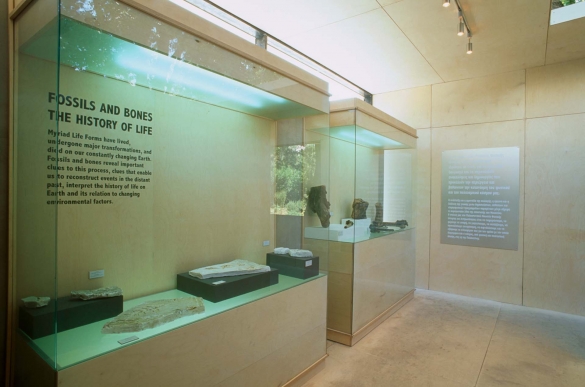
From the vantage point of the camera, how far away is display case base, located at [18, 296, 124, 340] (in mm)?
1430

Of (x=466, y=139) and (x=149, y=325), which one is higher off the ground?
(x=466, y=139)

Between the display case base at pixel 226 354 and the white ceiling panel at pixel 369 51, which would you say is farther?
the white ceiling panel at pixel 369 51

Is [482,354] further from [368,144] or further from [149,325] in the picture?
[149,325]

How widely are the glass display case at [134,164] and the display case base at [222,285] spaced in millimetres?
47

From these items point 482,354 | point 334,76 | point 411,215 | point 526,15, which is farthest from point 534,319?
point 334,76

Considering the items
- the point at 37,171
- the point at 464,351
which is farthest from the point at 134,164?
the point at 464,351

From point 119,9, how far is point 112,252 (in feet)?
4.08

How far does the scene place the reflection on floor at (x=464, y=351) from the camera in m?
2.61

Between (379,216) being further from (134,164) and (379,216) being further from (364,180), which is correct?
(134,164)

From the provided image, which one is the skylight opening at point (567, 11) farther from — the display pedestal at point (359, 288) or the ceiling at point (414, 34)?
the display pedestal at point (359, 288)

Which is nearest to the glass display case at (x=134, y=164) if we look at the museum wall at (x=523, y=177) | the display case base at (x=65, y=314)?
the display case base at (x=65, y=314)

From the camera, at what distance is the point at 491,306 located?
14.4 ft

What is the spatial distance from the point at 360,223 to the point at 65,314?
8.73 feet

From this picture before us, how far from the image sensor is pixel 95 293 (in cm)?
165
